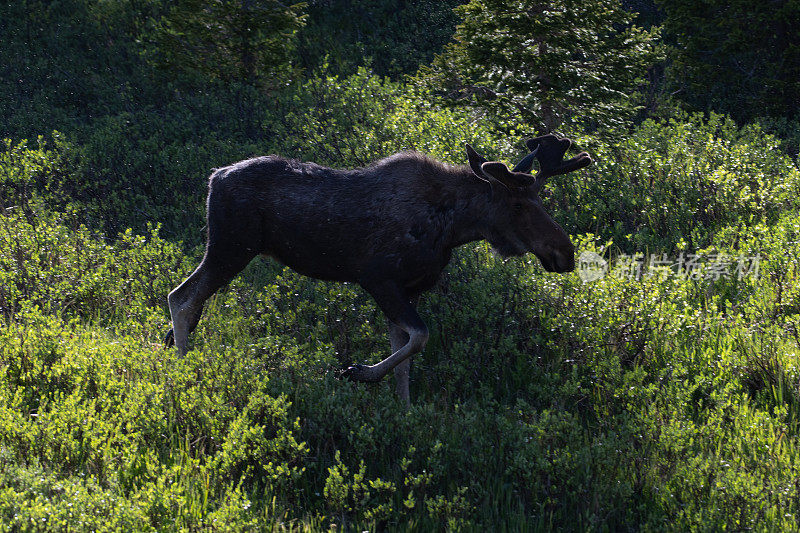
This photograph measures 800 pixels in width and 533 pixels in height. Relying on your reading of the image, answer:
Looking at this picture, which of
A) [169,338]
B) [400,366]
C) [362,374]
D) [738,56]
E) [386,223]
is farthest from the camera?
[738,56]

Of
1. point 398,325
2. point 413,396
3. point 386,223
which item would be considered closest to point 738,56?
point 386,223

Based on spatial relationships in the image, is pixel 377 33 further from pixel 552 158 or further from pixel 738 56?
pixel 552 158

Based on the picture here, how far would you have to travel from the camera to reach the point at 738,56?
17203 mm

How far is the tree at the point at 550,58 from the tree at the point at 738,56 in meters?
4.40

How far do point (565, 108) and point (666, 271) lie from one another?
17.4ft

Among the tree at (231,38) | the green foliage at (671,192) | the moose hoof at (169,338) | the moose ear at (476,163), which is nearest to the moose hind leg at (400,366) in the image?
the moose ear at (476,163)

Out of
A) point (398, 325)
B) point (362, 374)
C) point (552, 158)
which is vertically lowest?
point (362, 374)

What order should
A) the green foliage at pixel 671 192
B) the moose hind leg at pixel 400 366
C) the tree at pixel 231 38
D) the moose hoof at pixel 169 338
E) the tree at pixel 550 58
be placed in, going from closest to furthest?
the moose hind leg at pixel 400 366 < the moose hoof at pixel 169 338 < the green foliage at pixel 671 192 < the tree at pixel 550 58 < the tree at pixel 231 38

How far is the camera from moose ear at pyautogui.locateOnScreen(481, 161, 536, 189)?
6574mm

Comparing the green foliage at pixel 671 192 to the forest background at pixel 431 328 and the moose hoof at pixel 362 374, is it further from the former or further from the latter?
the moose hoof at pixel 362 374

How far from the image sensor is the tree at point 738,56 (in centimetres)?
1641

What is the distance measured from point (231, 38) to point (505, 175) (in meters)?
10.6

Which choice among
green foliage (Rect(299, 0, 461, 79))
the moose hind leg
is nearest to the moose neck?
the moose hind leg

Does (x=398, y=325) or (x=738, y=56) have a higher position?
(x=398, y=325)
